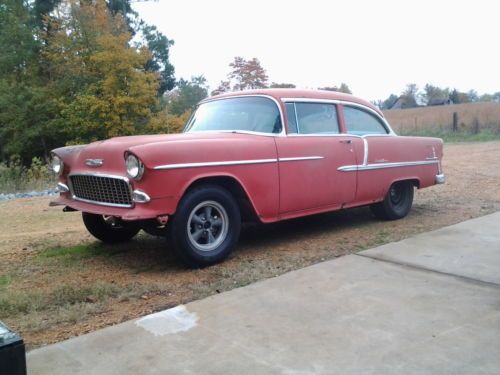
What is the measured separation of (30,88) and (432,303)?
26.5 metres

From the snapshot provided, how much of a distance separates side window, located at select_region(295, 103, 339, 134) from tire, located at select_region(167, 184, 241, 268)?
1.40m

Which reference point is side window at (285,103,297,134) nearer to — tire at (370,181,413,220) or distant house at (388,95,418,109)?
tire at (370,181,413,220)

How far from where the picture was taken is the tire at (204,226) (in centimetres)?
433

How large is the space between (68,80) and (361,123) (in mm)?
23387

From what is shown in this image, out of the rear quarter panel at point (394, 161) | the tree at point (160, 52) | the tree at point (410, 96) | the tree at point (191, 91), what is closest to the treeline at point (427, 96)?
the tree at point (410, 96)

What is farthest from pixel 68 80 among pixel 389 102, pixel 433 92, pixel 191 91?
pixel 433 92

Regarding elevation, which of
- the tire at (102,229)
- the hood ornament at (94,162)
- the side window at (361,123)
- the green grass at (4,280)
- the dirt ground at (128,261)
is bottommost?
the dirt ground at (128,261)

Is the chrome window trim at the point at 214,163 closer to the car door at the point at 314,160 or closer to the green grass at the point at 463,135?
the car door at the point at 314,160

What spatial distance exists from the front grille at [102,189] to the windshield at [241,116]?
A: 1456mm

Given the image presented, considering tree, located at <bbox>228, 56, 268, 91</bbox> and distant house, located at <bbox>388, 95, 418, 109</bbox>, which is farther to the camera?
distant house, located at <bbox>388, 95, 418, 109</bbox>

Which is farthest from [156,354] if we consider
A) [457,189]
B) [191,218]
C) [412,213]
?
[457,189]

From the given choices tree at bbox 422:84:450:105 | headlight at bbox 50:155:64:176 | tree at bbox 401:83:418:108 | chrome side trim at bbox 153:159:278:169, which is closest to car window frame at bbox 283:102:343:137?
chrome side trim at bbox 153:159:278:169

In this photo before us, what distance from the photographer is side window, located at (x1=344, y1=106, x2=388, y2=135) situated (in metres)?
6.23

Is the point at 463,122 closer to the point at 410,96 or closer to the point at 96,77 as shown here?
the point at 96,77
